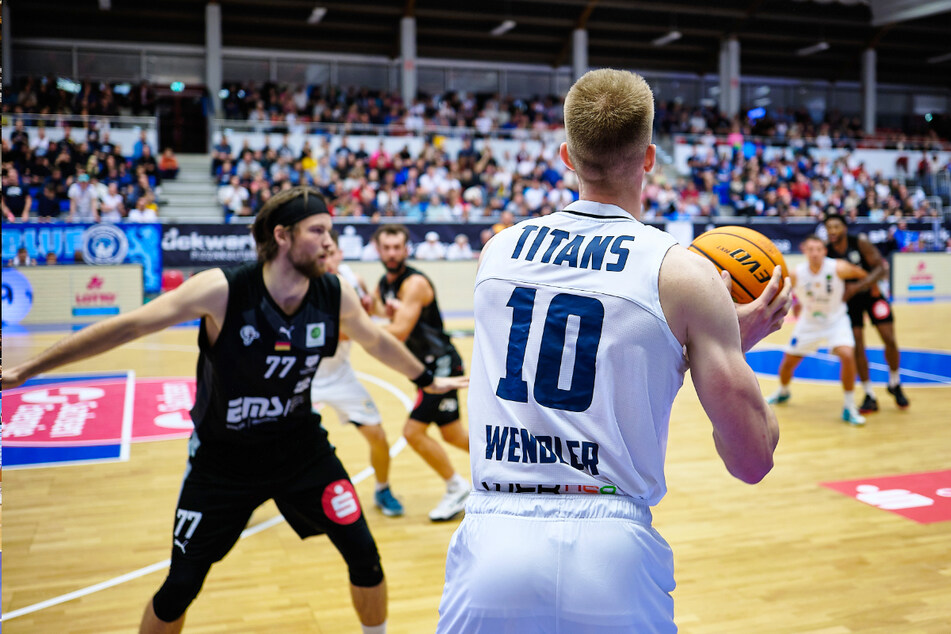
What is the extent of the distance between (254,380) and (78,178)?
59.0 ft

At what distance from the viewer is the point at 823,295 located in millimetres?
8406

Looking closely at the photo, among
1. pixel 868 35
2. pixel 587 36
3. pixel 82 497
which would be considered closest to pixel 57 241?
pixel 82 497

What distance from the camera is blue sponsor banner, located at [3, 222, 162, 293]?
1556 centimetres

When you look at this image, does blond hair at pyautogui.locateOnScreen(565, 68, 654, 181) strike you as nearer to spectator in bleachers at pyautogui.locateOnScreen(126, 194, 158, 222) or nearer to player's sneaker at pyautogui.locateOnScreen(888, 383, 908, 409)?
player's sneaker at pyautogui.locateOnScreen(888, 383, 908, 409)

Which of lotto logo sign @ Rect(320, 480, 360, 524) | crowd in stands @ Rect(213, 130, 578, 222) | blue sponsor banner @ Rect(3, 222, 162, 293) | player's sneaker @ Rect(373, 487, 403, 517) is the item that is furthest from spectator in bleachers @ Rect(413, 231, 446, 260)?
lotto logo sign @ Rect(320, 480, 360, 524)

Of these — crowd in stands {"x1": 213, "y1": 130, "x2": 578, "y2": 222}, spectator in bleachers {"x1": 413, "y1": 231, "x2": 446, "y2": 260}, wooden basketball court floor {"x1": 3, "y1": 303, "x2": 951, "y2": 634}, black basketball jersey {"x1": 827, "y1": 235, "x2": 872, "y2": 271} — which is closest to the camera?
wooden basketball court floor {"x1": 3, "y1": 303, "x2": 951, "y2": 634}

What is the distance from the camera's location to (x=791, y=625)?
12.7ft

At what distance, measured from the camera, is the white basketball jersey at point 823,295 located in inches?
328

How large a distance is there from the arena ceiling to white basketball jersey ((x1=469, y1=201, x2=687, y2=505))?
25827 millimetres

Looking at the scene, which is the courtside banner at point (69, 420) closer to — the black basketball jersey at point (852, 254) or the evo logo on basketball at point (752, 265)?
the evo logo on basketball at point (752, 265)

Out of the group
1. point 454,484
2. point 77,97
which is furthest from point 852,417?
point 77,97

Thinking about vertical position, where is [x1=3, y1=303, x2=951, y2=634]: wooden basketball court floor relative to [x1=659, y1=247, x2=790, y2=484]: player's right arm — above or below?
below

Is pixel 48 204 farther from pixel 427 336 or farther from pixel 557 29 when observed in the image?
pixel 557 29

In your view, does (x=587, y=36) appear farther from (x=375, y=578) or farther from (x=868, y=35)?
(x=375, y=578)
